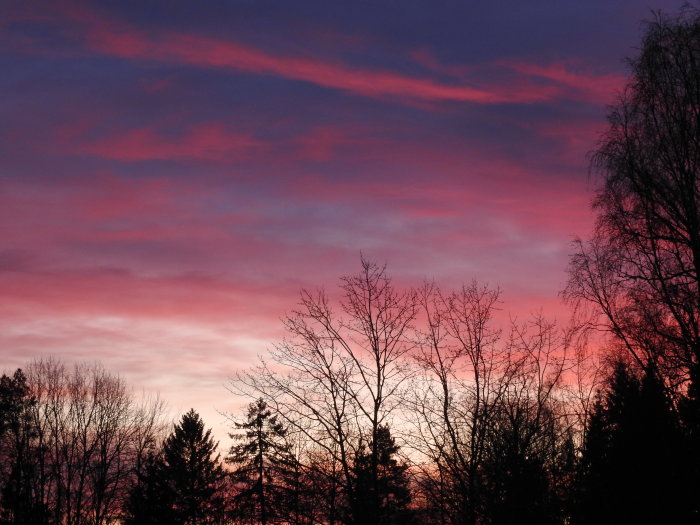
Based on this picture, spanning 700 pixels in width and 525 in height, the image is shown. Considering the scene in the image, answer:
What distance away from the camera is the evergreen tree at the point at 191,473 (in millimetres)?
63938

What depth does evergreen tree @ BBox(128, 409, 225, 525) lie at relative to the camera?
210ft

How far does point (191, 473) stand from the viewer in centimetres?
6781

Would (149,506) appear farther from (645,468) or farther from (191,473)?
(645,468)

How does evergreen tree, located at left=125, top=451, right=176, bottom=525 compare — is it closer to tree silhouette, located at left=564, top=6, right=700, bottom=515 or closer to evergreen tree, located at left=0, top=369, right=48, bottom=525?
evergreen tree, located at left=0, top=369, right=48, bottom=525

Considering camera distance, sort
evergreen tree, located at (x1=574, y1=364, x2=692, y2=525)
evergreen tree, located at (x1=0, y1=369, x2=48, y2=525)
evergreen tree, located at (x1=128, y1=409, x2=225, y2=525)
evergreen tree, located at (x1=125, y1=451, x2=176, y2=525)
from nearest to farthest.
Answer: evergreen tree, located at (x1=574, y1=364, x2=692, y2=525)
evergreen tree, located at (x1=0, y1=369, x2=48, y2=525)
evergreen tree, located at (x1=125, y1=451, x2=176, y2=525)
evergreen tree, located at (x1=128, y1=409, x2=225, y2=525)

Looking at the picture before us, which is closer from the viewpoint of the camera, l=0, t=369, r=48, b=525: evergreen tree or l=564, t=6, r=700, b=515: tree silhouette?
l=564, t=6, r=700, b=515: tree silhouette

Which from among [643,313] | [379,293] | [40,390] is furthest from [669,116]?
[40,390]

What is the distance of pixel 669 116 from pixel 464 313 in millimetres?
10132

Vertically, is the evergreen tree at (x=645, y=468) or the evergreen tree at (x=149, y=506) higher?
the evergreen tree at (x=149, y=506)

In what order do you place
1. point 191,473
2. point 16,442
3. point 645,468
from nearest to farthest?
point 645,468 < point 16,442 < point 191,473

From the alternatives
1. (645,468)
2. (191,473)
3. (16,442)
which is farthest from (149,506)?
(645,468)

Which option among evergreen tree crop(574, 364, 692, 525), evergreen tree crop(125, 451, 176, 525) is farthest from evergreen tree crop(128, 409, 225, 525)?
evergreen tree crop(574, 364, 692, 525)

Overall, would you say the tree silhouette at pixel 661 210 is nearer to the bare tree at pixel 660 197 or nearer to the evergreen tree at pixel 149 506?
the bare tree at pixel 660 197

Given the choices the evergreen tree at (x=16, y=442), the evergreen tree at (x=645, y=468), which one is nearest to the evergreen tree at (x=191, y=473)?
the evergreen tree at (x=16, y=442)
